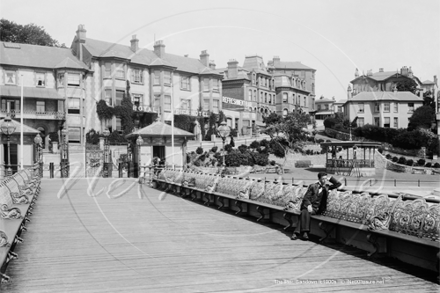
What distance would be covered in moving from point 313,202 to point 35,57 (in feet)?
185

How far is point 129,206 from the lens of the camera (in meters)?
17.9

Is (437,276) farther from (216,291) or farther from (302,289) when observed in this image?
(216,291)

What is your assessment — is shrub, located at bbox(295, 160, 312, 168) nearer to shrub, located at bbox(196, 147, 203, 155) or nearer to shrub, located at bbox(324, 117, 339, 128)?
shrub, located at bbox(196, 147, 203, 155)

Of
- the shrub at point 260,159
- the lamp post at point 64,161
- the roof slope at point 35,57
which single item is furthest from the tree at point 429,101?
the lamp post at point 64,161

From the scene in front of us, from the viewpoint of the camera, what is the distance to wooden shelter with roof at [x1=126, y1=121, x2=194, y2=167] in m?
37.8

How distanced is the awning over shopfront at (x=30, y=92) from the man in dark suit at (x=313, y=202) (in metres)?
52.0

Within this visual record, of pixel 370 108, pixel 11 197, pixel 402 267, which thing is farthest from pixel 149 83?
pixel 402 267

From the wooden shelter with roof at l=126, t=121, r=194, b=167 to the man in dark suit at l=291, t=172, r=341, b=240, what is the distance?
2676 centimetres

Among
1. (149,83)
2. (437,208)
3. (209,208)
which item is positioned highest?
(149,83)

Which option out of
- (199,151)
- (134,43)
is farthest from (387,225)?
(134,43)

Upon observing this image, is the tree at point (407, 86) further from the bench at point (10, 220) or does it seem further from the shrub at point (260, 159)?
the bench at point (10, 220)

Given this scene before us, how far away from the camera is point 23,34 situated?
71750mm

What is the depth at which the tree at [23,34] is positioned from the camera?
69562mm

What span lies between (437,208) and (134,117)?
197 ft
